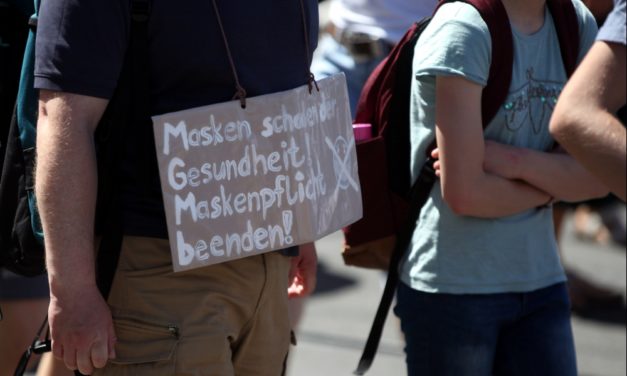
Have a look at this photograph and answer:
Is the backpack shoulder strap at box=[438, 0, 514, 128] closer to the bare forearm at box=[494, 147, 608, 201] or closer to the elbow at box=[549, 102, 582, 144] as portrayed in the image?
the bare forearm at box=[494, 147, 608, 201]

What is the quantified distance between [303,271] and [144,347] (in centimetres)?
72

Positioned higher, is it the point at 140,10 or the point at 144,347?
the point at 140,10

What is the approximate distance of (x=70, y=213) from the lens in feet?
7.36

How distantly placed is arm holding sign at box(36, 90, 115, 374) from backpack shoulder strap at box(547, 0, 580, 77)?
1.21 m

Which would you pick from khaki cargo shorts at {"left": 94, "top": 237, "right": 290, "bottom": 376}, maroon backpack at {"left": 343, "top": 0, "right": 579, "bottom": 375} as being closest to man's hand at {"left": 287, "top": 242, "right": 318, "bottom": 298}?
maroon backpack at {"left": 343, "top": 0, "right": 579, "bottom": 375}

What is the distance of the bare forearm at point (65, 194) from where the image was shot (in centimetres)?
224

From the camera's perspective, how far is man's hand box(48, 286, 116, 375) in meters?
2.26

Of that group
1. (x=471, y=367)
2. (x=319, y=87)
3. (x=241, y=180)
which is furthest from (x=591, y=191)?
(x=241, y=180)

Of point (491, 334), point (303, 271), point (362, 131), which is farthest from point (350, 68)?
point (491, 334)

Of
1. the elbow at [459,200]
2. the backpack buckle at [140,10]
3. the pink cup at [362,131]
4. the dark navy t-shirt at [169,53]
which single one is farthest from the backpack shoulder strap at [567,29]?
the backpack buckle at [140,10]

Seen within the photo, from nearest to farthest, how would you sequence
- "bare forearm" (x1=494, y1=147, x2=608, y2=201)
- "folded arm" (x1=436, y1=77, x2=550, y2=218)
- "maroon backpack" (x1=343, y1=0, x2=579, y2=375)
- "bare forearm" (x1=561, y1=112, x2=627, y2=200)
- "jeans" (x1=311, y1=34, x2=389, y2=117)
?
"bare forearm" (x1=561, y1=112, x2=627, y2=200) → "folded arm" (x1=436, y1=77, x2=550, y2=218) → "bare forearm" (x1=494, y1=147, x2=608, y2=201) → "maroon backpack" (x1=343, y1=0, x2=579, y2=375) → "jeans" (x1=311, y1=34, x2=389, y2=117)

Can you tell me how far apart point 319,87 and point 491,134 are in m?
0.46

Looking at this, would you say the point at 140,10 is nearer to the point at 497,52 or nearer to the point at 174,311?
the point at 174,311

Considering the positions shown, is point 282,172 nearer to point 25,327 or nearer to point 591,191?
point 591,191
